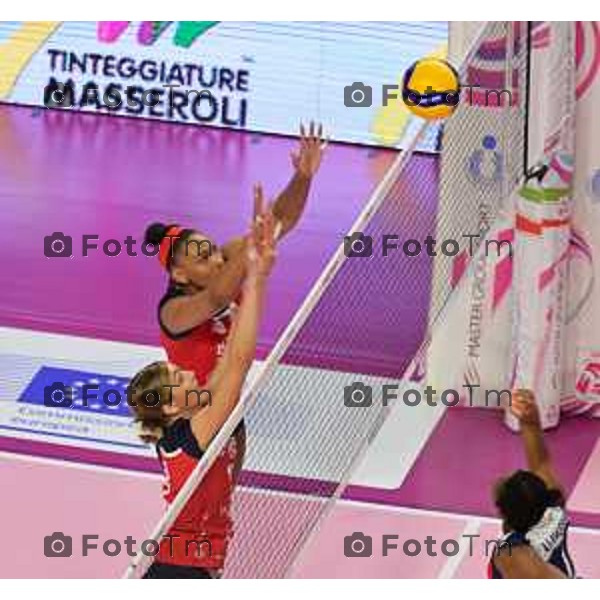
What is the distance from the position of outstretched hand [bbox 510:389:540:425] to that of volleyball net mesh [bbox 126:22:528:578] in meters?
0.18

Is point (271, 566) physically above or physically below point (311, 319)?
below

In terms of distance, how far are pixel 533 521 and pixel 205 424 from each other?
0.51m

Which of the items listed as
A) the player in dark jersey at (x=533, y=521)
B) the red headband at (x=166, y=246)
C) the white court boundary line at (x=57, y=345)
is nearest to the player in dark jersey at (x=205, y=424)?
the red headband at (x=166, y=246)

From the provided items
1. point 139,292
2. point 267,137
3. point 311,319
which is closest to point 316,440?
point 311,319

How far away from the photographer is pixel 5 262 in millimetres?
3189

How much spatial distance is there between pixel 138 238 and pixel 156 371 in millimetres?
214

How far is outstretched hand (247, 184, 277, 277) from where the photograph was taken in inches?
106

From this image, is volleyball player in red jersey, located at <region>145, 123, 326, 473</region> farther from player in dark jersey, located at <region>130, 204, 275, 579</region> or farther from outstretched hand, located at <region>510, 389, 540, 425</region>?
outstretched hand, located at <region>510, 389, 540, 425</region>

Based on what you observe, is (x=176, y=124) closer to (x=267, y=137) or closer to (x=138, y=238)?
(x=267, y=137)

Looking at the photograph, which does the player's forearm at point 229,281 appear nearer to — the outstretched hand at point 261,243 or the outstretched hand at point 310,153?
the outstretched hand at point 261,243

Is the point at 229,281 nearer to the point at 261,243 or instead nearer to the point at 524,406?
the point at 261,243

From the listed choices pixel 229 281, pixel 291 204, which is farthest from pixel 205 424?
pixel 291 204

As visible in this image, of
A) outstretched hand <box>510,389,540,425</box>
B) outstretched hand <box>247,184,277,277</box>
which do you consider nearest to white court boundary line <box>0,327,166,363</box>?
outstretched hand <box>247,184,277,277</box>

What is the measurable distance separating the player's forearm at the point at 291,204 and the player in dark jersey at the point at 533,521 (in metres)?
0.48
